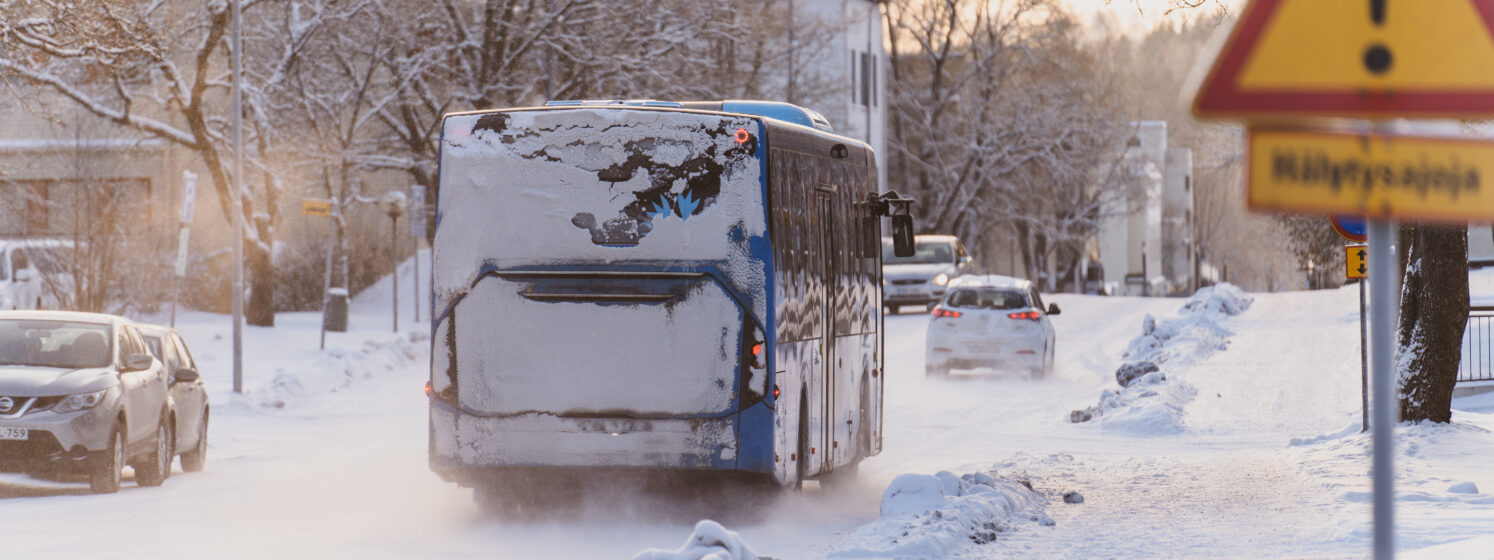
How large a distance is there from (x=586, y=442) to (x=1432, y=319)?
9.14 metres

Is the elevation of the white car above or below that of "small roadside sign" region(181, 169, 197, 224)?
below

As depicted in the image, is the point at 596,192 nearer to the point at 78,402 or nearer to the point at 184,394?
the point at 78,402

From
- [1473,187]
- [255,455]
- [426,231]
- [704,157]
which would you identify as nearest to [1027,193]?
[426,231]

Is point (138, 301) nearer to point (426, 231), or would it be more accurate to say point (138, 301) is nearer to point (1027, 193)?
point (426, 231)

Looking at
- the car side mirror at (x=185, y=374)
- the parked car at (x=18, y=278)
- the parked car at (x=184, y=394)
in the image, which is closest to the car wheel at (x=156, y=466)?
the parked car at (x=184, y=394)

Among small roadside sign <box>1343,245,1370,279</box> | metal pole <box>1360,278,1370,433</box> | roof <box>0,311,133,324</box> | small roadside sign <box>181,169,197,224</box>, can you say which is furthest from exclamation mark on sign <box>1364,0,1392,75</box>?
small roadside sign <box>181,169,197,224</box>

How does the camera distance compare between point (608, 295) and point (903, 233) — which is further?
point (903, 233)

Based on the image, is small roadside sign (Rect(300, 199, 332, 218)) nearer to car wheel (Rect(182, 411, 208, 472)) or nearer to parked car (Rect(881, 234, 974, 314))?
car wheel (Rect(182, 411, 208, 472))

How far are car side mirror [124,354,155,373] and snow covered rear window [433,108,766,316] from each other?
4200 mm

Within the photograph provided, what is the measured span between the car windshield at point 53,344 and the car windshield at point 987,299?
16.4 m

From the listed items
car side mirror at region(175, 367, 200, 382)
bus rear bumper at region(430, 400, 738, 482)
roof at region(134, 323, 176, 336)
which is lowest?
bus rear bumper at region(430, 400, 738, 482)

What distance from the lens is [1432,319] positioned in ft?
59.4

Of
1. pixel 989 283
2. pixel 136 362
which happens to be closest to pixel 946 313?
pixel 989 283

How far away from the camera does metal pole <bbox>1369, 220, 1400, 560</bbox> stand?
14.6 feet
